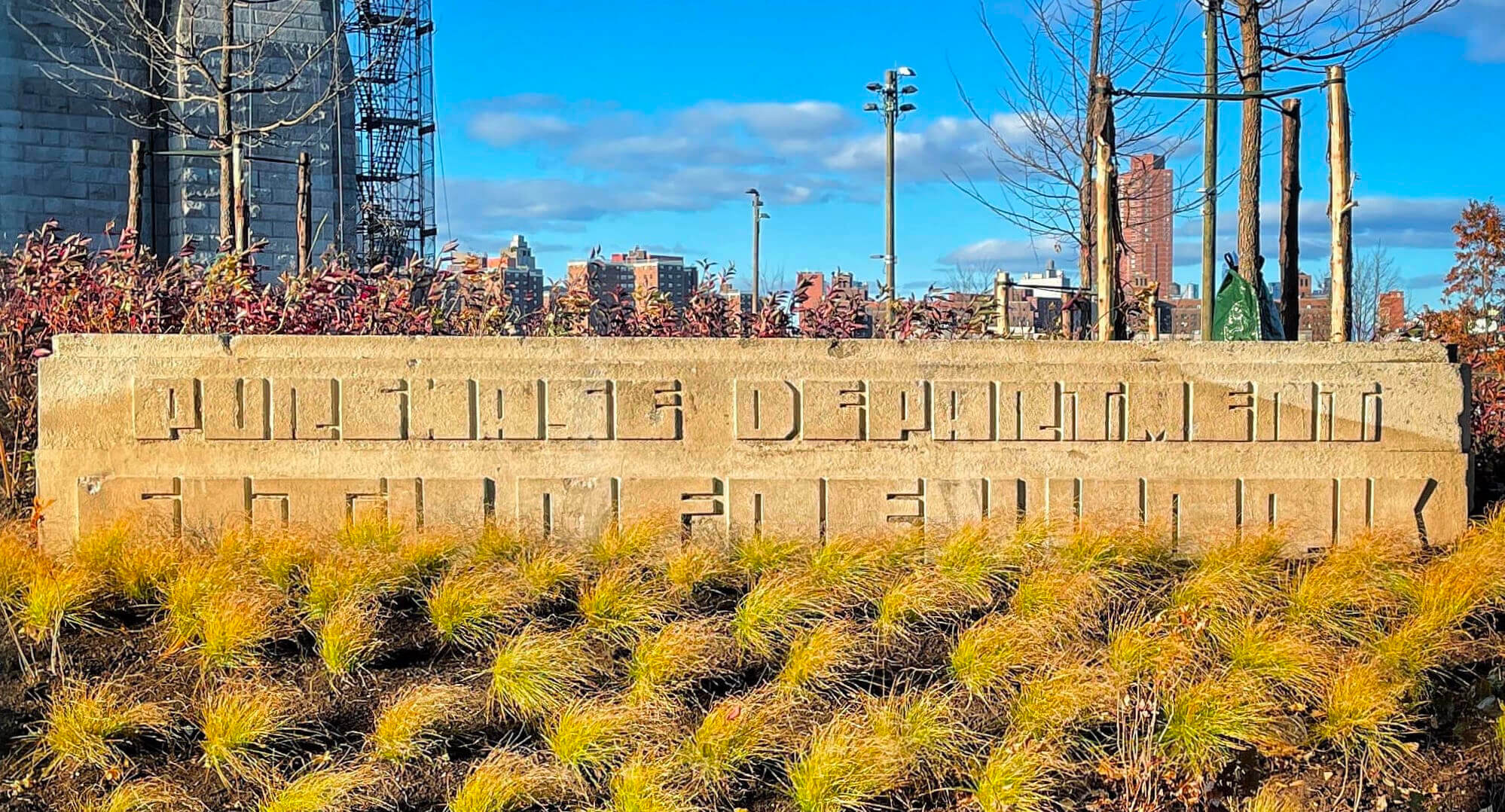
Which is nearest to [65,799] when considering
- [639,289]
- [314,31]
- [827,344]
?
[827,344]

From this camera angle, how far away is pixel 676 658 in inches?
188

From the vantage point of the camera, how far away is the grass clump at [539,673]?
454cm

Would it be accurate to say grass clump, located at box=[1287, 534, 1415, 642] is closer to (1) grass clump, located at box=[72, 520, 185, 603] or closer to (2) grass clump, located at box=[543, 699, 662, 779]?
(2) grass clump, located at box=[543, 699, 662, 779]

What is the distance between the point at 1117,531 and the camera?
6.07 metres

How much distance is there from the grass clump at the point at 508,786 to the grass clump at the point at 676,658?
0.49m

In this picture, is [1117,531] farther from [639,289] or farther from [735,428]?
[639,289]

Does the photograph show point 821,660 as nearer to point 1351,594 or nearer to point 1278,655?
point 1278,655

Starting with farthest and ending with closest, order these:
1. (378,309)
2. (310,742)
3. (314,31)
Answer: (314,31) → (378,309) → (310,742)

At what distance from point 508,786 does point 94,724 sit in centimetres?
151

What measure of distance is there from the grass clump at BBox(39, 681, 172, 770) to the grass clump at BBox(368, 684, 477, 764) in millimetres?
782

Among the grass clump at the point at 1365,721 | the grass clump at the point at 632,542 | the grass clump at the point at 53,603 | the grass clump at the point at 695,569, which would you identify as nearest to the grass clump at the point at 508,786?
the grass clump at the point at 695,569

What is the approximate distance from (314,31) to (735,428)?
578 inches

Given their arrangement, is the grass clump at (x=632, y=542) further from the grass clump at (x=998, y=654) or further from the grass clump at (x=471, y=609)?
the grass clump at (x=998, y=654)

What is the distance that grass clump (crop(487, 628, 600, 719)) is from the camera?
454cm
